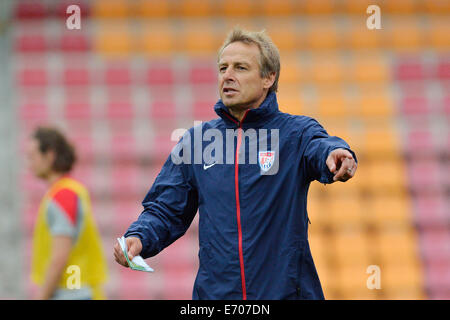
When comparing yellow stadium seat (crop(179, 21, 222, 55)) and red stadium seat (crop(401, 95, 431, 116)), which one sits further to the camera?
yellow stadium seat (crop(179, 21, 222, 55))

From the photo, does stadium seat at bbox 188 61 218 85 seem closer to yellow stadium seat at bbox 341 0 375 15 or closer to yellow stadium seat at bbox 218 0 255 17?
yellow stadium seat at bbox 218 0 255 17

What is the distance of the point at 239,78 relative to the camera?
279cm

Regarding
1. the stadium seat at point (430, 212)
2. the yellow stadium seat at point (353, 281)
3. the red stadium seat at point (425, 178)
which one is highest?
the red stadium seat at point (425, 178)

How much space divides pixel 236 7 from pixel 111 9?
144cm

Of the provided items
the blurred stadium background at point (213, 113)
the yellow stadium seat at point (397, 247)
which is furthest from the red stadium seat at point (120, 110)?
the yellow stadium seat at point (397, 247)

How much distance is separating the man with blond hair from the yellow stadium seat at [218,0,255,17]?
17.4 feet

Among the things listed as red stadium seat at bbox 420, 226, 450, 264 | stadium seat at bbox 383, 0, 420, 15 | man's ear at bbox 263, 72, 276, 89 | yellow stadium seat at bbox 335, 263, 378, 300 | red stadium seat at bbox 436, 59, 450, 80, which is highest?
stadium seat at bbox 383, 0, 420, 15

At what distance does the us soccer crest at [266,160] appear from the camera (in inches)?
103

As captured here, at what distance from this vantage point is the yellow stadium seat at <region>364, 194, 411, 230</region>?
713 centimetres

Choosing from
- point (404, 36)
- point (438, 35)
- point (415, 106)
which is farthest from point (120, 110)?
point (438, 35)

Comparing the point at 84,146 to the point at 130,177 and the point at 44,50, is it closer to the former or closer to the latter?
the point at 130,177

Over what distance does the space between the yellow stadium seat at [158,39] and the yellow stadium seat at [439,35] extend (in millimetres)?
2883

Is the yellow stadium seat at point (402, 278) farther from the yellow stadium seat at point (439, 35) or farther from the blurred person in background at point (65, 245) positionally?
the blurred person in background at point (65, 245)

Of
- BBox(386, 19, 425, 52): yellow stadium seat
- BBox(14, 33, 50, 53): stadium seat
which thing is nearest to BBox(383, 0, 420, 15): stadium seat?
BBox(386, 19, 425, 52): yellow stadium seat
